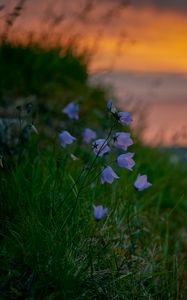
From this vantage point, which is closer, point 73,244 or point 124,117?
point 124,117

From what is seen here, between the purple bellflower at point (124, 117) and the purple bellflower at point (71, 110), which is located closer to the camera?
the purple bellflower at point (124, 117)

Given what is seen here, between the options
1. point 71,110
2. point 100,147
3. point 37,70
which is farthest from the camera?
point 37,70

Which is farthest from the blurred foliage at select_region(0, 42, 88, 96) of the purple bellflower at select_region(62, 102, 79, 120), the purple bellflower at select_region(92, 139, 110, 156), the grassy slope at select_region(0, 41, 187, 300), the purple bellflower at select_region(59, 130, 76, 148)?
the purple bellflower at select_region(92, 139, 110, 156)

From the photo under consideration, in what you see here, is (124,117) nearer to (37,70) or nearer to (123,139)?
(123,139)

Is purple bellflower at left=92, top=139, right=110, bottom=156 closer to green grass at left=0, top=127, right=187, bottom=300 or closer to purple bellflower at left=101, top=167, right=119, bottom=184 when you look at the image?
purple bellflower at left=101, top=167, right=119, bottom=184

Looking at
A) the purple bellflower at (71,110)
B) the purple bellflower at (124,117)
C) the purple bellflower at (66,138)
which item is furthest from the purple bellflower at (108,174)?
the purple bellflower at (71,110)

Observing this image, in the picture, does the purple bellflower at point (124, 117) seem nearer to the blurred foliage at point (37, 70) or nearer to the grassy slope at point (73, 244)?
the grassy slope at point (73, 244)


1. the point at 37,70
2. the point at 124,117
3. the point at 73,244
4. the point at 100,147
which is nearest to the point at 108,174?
the point at 100,147

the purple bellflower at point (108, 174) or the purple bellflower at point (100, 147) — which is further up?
the purple bellflower at point (100, 147)

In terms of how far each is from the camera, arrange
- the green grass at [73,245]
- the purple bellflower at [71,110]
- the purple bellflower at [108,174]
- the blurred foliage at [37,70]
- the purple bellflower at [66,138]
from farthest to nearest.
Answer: the blurred foliage at [37,70] → the purple bellflower at [71,110] → the purple bellflower at [66,138] → the purple bellflower at [108,174] → the green grass at [73,245]
